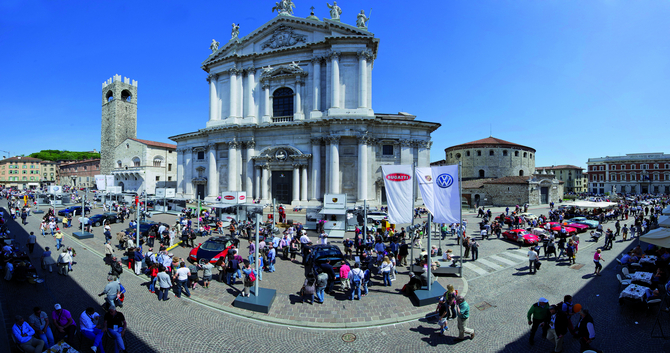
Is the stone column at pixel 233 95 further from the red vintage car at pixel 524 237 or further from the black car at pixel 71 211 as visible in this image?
the red vintage car at pixel 524 237

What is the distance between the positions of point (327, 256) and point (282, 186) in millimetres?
21952

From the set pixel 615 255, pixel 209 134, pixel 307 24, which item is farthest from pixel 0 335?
pixel 307 24

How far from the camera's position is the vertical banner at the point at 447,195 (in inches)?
433

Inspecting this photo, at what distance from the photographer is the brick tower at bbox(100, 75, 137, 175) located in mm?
62250

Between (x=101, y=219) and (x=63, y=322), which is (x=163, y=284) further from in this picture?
(x=101, y=219)

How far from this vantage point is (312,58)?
1325 inches

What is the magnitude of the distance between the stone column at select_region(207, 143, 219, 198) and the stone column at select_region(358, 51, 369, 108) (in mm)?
19564

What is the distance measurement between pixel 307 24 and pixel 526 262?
1268 inches

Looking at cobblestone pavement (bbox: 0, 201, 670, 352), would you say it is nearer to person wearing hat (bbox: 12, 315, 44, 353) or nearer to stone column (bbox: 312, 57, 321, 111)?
person wearing hat (bbox: 12, 315, 44, 353)

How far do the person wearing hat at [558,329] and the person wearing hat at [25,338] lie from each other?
1221cm

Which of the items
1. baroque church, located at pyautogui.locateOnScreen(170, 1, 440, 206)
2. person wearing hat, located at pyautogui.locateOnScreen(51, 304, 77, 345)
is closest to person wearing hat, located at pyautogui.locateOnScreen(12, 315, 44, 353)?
person wearing hat, located at pyautogui.locateOnScreen(51, 304, 77, 345)

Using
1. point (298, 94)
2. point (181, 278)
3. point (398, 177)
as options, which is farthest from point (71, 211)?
point (398, 177)

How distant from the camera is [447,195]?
1109cm

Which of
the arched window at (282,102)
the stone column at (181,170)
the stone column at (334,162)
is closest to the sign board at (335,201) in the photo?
the stone column at (334,162)
